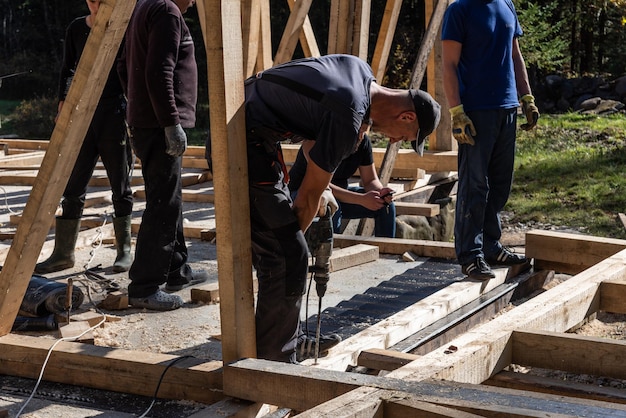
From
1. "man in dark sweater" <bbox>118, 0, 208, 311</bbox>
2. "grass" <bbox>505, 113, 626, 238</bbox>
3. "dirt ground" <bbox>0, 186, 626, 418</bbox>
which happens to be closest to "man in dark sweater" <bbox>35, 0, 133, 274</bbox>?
"dirt ground" <bbox>0, 186, 626, 418</bbox>

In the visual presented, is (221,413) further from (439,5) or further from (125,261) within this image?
(439,5)

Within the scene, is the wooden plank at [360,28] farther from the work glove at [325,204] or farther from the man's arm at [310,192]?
the man's arm at [310,192]

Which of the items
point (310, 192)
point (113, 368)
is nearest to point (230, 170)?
point (310, 192)

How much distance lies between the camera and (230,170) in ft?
10.4

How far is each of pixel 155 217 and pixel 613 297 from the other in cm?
247

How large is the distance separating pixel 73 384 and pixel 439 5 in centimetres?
513

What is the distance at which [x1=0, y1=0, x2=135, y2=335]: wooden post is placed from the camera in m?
3.43

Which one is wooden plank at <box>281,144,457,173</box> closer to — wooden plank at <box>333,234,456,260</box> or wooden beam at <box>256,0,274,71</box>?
wooden beam at <box>256,0,274,71</box>

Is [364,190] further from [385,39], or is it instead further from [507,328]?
[385,39]

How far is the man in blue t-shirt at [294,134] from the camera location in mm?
3369

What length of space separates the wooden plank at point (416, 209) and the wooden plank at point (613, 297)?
267cm

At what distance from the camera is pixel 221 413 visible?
311 centimetres

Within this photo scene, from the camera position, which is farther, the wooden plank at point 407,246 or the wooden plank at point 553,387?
the wooden plank at point 407,246

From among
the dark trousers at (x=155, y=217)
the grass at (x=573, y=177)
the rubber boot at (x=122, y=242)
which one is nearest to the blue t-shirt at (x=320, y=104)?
the dark trousers at (x=155, y=217)
